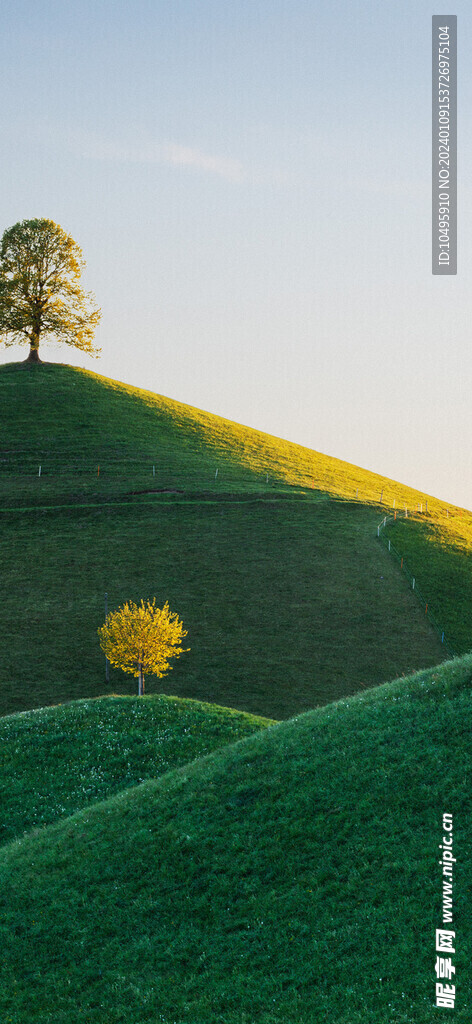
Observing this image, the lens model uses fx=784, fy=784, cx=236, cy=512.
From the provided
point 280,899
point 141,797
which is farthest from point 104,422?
point 280,899

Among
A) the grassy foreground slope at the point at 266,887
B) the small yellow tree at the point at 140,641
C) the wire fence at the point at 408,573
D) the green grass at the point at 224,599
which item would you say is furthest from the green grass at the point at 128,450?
the grassy foreground slope at the point at 266,887

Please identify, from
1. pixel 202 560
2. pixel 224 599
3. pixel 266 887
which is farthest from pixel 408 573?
pixel 266 887

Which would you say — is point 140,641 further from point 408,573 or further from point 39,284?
point 39,284

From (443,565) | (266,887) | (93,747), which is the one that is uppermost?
(443,565)

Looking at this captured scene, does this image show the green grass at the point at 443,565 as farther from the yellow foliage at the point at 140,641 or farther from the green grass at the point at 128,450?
the yellow foliage at the point at 140,641

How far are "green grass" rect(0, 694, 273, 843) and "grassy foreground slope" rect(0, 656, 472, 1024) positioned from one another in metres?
3.72

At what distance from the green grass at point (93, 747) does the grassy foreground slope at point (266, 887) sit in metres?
3.72

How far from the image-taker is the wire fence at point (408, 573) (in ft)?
190

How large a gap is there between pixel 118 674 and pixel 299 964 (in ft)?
124

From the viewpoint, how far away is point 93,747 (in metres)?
32.3

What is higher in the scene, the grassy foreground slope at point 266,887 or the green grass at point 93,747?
the grassy foreground slope at point 266,887

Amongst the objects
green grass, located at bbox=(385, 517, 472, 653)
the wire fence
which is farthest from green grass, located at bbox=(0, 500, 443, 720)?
green grass, located at bbox=(385, 517, 472, 653)

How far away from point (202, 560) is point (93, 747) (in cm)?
3444

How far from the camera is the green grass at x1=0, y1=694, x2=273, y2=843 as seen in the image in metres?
28.4
